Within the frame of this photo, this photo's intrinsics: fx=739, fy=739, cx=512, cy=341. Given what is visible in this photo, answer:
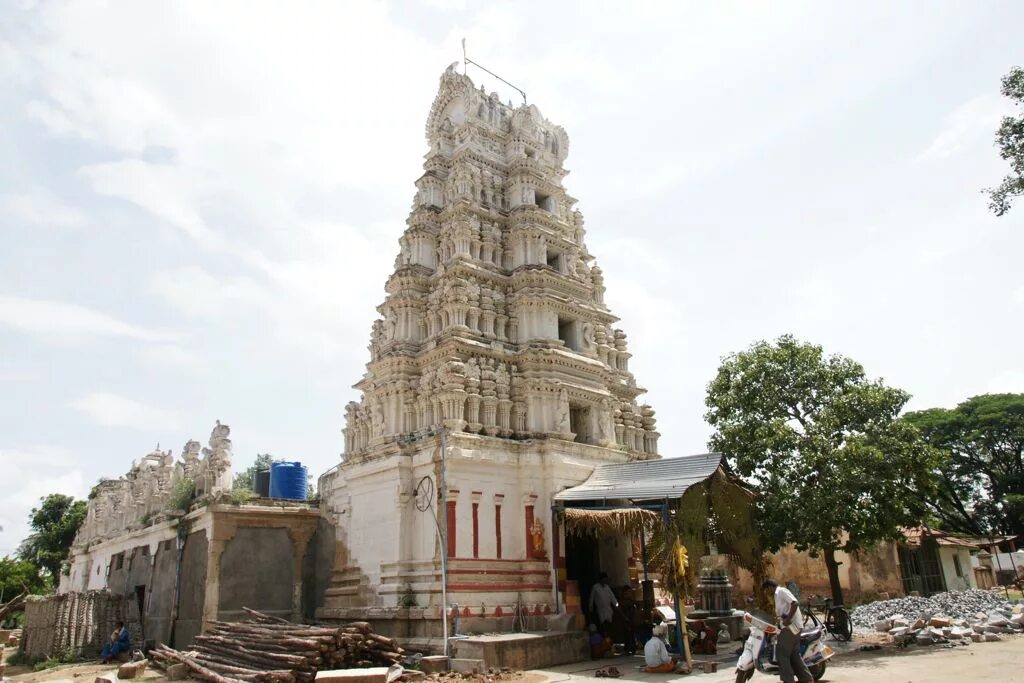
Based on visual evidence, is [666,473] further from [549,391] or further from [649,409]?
[649,409]

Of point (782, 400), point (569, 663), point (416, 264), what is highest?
point (416, 264)

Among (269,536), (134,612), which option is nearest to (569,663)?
(269,536)

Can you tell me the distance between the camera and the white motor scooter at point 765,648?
11125 millimetres

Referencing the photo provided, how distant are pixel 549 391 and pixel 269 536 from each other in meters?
8.81

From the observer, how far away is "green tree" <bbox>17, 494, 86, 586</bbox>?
49531 mm

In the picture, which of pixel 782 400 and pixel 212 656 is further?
pixel 782 400

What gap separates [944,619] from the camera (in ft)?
58.9

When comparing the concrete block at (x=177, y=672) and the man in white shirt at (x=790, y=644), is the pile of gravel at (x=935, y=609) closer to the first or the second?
→ the man in white shirt at (x=790, y=644)

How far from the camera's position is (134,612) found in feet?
77.2

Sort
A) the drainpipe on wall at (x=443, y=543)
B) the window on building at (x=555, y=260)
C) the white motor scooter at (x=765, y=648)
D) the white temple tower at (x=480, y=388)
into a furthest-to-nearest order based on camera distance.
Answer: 1. the window on building at (x=555, y=260)
2. the white temple tower at (x=480, y=388)
3. the drainpipe on wall at (x=443, y=543)
4. the white motor scooter at (x=765, y=648)

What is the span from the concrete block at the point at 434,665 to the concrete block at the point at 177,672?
5673 mm

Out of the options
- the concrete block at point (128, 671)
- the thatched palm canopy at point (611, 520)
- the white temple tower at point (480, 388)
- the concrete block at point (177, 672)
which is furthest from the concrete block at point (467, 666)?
the concrete block at point (128, 671)

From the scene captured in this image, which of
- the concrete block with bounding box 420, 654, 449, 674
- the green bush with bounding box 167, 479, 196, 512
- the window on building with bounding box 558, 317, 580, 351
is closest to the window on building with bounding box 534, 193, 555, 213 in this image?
the window on building with bounding box 558, 317, 580, 351

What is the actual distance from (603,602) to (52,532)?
47.5 m
